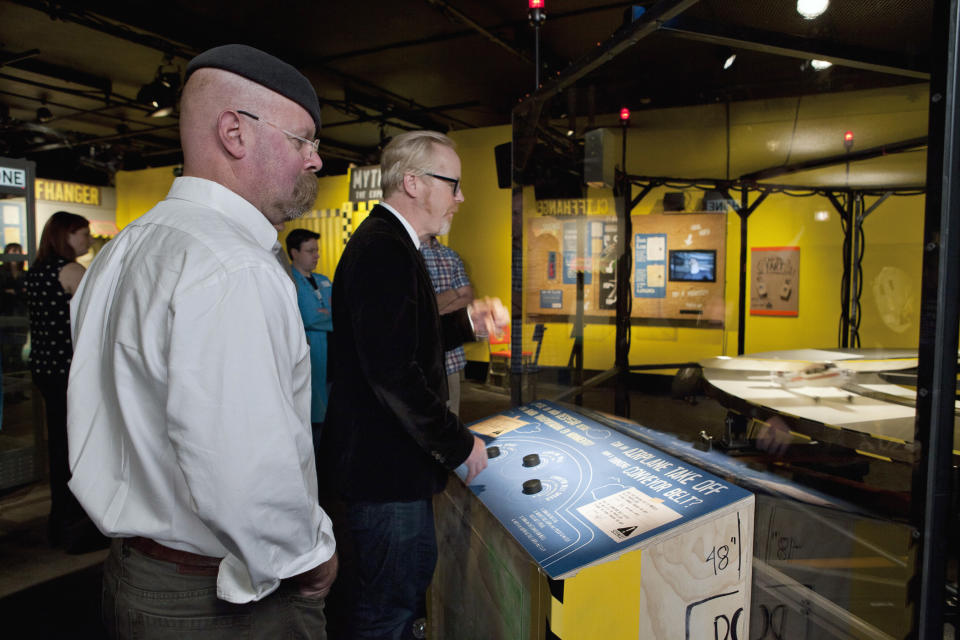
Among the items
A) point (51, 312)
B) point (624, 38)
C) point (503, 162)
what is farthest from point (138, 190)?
point (624, 38)

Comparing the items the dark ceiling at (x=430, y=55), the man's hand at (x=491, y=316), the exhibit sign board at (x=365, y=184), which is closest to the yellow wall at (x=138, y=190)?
the dark ceiling at (x=430, y=55)

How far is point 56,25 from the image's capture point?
5.21m

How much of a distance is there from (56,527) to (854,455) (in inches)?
133

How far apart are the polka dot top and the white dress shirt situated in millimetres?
2227

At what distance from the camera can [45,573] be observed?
2477 mm

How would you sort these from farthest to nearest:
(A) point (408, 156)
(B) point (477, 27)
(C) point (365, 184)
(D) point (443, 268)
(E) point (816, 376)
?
(C) point (365, 184), (B) point (477, 27), (D) point (443, 268), (E) point (816, 376), (A) point (408, 156)

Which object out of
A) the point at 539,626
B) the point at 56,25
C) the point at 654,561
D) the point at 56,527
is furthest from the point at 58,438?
the point at 56,25

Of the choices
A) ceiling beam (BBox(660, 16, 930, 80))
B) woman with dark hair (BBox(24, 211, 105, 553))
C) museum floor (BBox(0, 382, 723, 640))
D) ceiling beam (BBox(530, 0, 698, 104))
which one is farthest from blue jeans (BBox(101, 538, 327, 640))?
woman with dark hair (BBox(24, 211, 105, 553))

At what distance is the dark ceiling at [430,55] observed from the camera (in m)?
1.53

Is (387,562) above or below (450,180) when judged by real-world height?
below

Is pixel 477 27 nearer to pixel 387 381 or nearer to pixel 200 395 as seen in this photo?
pixel 387 381

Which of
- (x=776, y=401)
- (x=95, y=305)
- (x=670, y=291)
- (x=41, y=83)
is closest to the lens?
(x=95, y=305)

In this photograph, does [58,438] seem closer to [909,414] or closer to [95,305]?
[95,305]

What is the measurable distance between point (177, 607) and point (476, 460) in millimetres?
689
